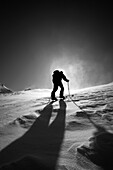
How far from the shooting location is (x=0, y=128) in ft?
10.7

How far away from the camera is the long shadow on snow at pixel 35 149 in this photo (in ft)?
6.13

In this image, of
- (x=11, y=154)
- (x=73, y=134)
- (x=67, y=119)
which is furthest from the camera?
(x=67, y=119)

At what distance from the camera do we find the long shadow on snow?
1.87 meters

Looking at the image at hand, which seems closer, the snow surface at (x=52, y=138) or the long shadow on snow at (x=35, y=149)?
the long shadow on snow at (x=35, y=149)

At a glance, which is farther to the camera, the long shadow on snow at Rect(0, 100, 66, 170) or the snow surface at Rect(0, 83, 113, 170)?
the snow surface at Rect(0, 83, 113, 170)

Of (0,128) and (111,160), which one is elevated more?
(0,128)

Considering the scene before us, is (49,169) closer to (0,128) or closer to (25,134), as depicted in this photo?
(25,134)

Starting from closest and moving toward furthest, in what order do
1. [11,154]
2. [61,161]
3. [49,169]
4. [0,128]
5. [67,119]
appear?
[49,169], [61,161], [11,154], [0,128], [67,119]

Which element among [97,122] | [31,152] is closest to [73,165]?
[31,152]

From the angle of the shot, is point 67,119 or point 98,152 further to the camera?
point 67,119

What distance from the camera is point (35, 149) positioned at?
2.29 meters

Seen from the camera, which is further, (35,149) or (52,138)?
(52,138)

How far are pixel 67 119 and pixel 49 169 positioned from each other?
2015 millimetres

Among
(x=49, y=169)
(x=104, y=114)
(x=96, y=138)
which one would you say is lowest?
(x=49, y=169)
